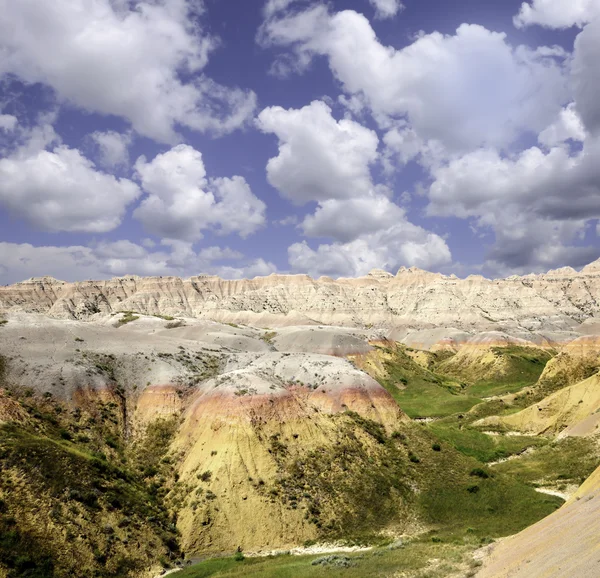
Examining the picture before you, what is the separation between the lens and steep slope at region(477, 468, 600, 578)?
38.2 feet

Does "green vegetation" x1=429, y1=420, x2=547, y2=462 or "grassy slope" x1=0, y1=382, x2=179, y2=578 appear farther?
"green vegetation" x1=429, y1=420, x2=547, y2=462

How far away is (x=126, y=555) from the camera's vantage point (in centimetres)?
2425

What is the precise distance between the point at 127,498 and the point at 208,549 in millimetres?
6285

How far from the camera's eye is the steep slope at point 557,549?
11638 millimetres

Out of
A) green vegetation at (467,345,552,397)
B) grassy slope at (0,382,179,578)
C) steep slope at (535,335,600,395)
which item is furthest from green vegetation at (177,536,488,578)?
green vegetation at (467,345,552,397)

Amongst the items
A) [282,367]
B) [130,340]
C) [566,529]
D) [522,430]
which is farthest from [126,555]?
[522,430]

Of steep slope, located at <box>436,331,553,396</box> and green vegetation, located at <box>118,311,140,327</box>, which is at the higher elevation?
green vegetation, located at <box>118,311,140,327</box>

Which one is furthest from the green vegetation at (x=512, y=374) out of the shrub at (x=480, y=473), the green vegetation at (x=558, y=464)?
the shrub at (x=480, y=473)

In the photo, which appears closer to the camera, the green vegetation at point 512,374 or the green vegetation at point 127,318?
the green vegetation at point 127,318

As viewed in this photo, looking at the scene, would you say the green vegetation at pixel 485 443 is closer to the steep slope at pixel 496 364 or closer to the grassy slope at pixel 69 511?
the grassy slope at pixel 69 511

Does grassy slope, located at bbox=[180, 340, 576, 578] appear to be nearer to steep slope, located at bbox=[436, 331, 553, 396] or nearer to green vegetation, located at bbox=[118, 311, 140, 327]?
steep slope, located at bbox=[436, 331, 553, 396]

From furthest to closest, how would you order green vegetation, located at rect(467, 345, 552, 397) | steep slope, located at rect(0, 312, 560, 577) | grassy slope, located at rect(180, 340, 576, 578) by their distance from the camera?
green vegetation, located at rect(467, 345, 552, 397)
steep slope, located at rect(0, 312, 560, 577)
grassy slope, located at rect(180, 340, 576, 578)

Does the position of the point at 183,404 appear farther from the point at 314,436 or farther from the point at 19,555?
the point at 19,555

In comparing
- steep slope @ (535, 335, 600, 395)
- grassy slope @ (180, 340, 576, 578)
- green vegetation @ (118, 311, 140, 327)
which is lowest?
grassy slope @ (180, 340, 576, 578)
